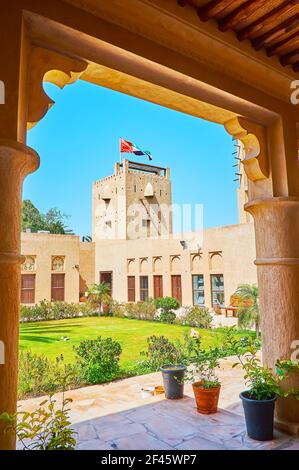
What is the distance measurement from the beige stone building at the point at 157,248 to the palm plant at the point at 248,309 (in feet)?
10.2

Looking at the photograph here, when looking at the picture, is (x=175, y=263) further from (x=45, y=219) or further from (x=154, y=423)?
(x=45, y=219)

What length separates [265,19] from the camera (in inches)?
101

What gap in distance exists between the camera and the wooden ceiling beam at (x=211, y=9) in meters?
2.41

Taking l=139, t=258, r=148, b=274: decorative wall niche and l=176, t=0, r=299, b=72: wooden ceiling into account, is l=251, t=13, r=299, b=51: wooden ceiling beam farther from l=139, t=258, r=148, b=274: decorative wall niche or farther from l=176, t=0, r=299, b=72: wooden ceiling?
l=139, t=258, r=148, b=274: decorative wall niche

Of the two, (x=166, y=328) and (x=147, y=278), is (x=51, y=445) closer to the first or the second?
(x=166, y=328)

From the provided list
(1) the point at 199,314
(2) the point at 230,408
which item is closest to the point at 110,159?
(1) the point at 199,314

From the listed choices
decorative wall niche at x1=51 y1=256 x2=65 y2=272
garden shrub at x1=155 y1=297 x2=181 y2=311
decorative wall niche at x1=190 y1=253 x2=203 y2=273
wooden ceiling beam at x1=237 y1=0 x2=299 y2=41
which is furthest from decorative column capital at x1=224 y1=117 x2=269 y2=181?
decorative wall niche at x1=51 y1=256 x2=65 y2=272

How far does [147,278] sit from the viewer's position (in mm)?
19969

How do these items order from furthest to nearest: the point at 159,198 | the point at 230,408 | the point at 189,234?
the point at 159,198, the point at 189,234, the point at 230,408

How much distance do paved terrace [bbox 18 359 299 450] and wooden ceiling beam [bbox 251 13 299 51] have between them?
11.0 feet

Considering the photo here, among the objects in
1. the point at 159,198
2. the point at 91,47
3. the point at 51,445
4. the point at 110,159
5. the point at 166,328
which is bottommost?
the point at 166,328

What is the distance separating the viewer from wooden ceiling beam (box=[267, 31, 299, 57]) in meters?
2.80

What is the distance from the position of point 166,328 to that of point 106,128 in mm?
18824

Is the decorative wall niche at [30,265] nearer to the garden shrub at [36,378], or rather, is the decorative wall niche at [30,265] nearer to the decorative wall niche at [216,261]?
the decorative wall niche at [216,261]
